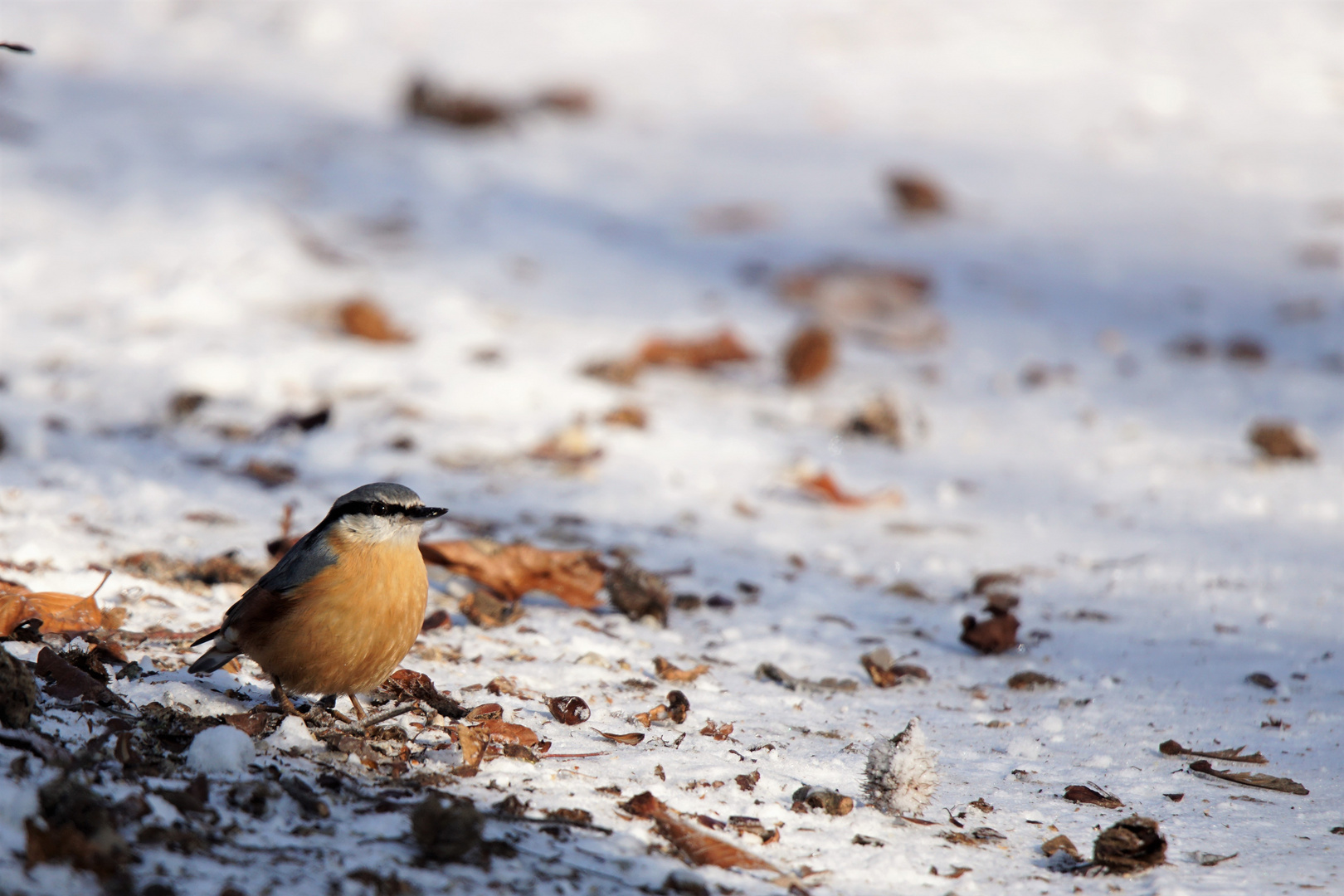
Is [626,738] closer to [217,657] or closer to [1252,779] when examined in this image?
[217,657]

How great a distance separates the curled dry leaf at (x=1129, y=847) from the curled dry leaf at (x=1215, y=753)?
0.65 m

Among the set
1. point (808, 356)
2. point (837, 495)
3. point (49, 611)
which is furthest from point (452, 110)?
point (49, 611)

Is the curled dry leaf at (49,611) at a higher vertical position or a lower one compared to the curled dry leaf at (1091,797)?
lower

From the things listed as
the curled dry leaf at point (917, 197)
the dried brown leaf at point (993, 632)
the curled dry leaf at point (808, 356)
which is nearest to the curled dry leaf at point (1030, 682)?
the dried brown leaf at point (993, 632)

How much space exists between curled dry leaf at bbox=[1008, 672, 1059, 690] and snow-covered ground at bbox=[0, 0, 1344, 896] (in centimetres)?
5

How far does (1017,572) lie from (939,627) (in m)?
0.61

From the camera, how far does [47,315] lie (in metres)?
5.96

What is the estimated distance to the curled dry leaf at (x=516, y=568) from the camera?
3.82m

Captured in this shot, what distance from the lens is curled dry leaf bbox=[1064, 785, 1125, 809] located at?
2814 millimetres

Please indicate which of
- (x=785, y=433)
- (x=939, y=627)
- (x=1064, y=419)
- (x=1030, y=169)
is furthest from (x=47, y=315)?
(x=1030, y=169)

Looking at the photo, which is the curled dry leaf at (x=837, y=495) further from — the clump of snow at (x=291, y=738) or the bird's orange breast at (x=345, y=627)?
the clump of snow at (x=291, y=738)

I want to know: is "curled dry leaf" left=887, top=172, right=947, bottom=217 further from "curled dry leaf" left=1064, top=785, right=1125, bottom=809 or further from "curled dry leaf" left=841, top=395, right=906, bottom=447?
"curled dry leaf" left=1064, top=785, right=1125, bottom=809

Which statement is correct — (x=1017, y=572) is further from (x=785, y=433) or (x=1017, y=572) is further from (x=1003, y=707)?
(x=785, y=433)

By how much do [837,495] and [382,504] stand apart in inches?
103
